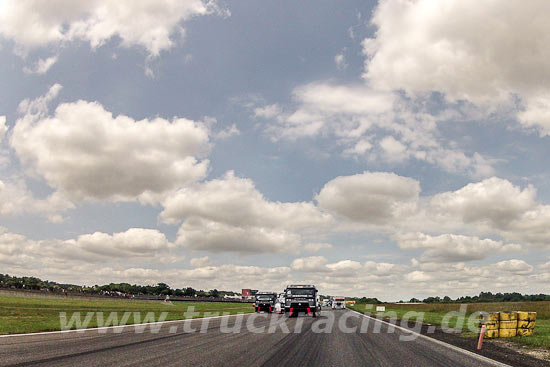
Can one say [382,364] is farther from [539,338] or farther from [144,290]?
[144,290]

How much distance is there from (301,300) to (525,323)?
64.5 ft

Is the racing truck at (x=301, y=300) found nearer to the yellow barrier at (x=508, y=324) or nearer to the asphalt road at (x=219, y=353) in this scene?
the yellow barrier at (x=508, y=324)

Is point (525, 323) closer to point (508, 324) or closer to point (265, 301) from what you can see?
point (508, 324)

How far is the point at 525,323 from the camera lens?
20.6m

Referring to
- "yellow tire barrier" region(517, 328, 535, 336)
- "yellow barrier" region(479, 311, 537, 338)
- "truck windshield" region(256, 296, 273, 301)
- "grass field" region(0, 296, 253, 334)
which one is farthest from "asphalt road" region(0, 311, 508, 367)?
"truck windshield" region(256, 296, 273, 301)

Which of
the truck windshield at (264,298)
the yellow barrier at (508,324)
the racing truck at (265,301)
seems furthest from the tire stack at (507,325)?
the truck windshield at (264,298)

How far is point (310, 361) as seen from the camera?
1055cm

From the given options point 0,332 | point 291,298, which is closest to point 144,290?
point 291,298

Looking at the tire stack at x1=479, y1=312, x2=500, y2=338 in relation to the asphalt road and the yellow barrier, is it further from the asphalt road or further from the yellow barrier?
the asphalt road

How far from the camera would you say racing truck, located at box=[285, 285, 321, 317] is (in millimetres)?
37344

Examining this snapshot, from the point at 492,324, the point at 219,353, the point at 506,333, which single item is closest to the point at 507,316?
the point at 506,333

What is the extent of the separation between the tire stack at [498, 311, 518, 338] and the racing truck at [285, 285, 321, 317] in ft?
60.8

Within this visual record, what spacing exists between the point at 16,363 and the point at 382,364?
26.2 feet

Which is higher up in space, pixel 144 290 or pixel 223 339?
pixel 223 339
